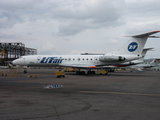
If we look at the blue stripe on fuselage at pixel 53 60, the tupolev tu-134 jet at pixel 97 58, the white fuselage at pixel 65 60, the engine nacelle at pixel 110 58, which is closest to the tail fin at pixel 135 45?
the tupolev tu-134 jet at pixel 97 58

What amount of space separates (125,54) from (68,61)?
1038 cm

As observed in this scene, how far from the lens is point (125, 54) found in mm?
27625

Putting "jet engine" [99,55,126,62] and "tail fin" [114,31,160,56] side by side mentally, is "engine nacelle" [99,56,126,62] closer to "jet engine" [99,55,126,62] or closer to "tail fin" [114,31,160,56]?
"jet engine" [99,55,126,62]

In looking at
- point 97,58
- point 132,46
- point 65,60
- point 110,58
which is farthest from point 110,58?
point 65,60

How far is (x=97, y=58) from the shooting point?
29000mm

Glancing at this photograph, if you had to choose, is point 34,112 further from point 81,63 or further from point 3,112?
point 81,63

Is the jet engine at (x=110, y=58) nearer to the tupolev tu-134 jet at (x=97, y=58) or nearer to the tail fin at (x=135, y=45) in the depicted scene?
the tupolev tu-134 jet at (x=97, y=58)

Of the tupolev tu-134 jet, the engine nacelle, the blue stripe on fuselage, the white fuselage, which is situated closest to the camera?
the tupolev tu-134 jet

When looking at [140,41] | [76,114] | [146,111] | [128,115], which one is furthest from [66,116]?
[140,41]

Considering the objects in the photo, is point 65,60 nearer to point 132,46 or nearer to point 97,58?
point 97,58

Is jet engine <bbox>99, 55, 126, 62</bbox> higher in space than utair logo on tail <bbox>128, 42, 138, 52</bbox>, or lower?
lower

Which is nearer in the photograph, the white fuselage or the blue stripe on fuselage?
the white fuselage

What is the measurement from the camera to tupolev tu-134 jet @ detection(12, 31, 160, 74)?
26.4 m

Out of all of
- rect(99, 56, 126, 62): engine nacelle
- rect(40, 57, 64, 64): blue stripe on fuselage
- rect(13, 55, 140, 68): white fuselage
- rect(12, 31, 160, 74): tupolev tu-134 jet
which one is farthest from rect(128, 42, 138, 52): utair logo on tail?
rect(40, 57, 64, 64): blue stripe on fuselage
